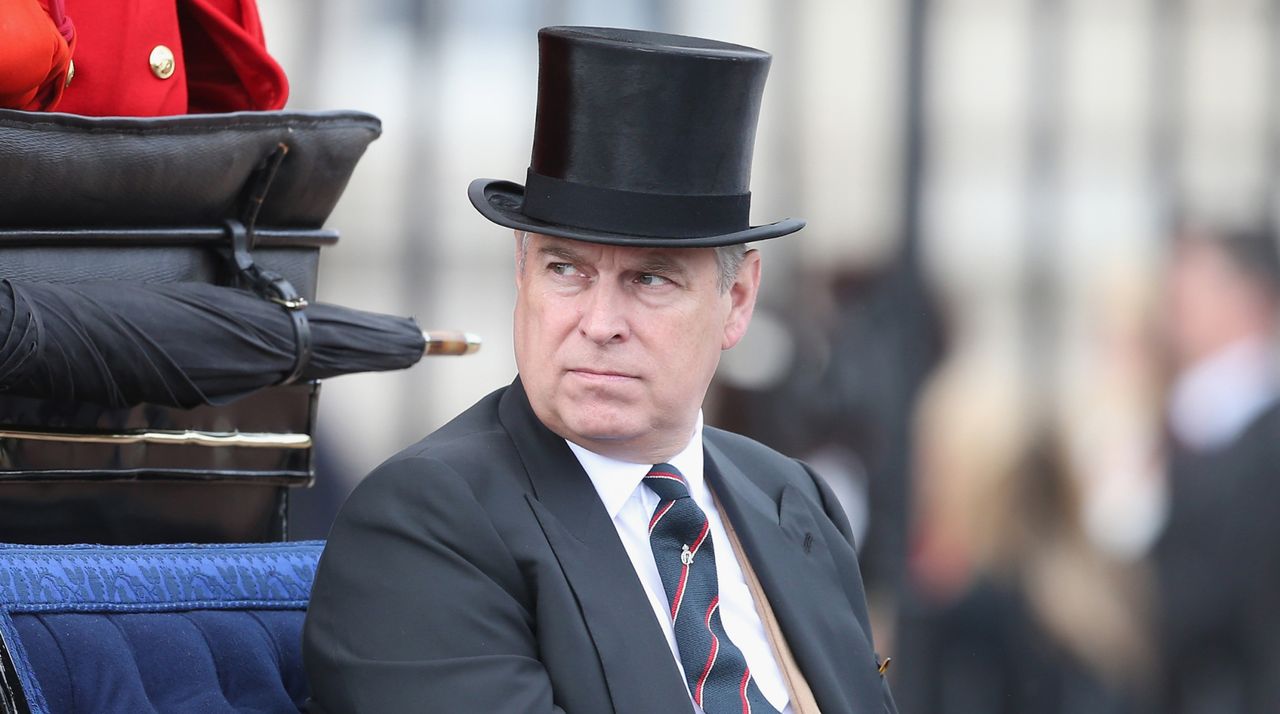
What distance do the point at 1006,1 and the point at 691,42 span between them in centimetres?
325

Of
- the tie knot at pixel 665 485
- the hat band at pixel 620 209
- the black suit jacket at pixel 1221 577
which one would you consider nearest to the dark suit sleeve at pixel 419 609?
the tie knot at pixel 665 485

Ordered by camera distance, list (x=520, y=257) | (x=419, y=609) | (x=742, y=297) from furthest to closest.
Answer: (x=742, y=297), (x=520, y=257), (x=419, y=609)

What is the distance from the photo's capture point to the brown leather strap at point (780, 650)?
2.44 metres

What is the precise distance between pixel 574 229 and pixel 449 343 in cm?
55

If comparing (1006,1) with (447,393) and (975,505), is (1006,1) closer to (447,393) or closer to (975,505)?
(975,505)

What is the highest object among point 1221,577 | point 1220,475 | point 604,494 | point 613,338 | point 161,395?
point 613,338

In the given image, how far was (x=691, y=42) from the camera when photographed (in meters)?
2.45

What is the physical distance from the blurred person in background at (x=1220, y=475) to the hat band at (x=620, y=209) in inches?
136

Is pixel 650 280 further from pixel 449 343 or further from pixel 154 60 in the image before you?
pixel 154 60

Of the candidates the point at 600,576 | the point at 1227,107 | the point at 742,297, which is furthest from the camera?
the point at 1227,107

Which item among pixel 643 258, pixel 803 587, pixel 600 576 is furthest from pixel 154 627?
pixel 803 587

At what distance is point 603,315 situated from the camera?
232 centimetres

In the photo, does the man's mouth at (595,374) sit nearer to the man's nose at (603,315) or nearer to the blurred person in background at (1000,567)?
the man's nose at (603,315)

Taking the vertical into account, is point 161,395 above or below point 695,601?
above
